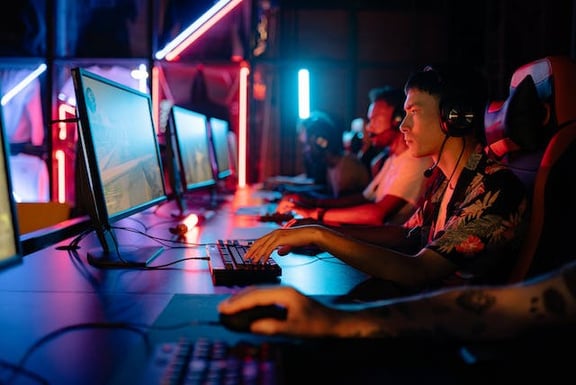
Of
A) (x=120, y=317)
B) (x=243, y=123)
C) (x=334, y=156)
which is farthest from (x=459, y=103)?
(x=243, y=123)

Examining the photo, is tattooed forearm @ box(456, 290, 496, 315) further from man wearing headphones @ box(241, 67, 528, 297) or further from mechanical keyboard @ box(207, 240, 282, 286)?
mechanical keyboard @ box(207, 240, 282, 286)

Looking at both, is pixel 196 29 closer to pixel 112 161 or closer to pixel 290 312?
pixel 112 161

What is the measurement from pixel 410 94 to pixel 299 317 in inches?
43.5

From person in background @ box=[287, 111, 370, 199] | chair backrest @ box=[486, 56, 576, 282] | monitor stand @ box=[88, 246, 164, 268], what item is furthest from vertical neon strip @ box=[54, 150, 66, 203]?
chair backrest @ box=[486, 56, 576, 282]

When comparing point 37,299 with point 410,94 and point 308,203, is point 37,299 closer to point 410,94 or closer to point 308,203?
point 410,94

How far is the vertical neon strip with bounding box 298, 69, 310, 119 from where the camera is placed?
667 cm

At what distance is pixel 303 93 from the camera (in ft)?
22.0

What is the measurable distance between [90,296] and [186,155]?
1578 mm

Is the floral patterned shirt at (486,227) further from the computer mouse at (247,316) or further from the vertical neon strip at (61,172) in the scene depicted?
the vertical neon strip at (61,172)

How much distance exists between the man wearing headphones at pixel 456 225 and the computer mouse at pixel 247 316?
1.42 feet

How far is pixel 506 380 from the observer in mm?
689

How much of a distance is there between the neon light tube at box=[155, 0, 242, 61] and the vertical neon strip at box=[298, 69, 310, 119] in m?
1.19

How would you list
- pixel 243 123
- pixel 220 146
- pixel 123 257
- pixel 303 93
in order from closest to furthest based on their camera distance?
pixel 123 257
pixel 220 146
pixel 243 123
pixel 303 93

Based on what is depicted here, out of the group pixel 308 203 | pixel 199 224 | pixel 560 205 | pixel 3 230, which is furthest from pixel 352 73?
pixel 3 230
